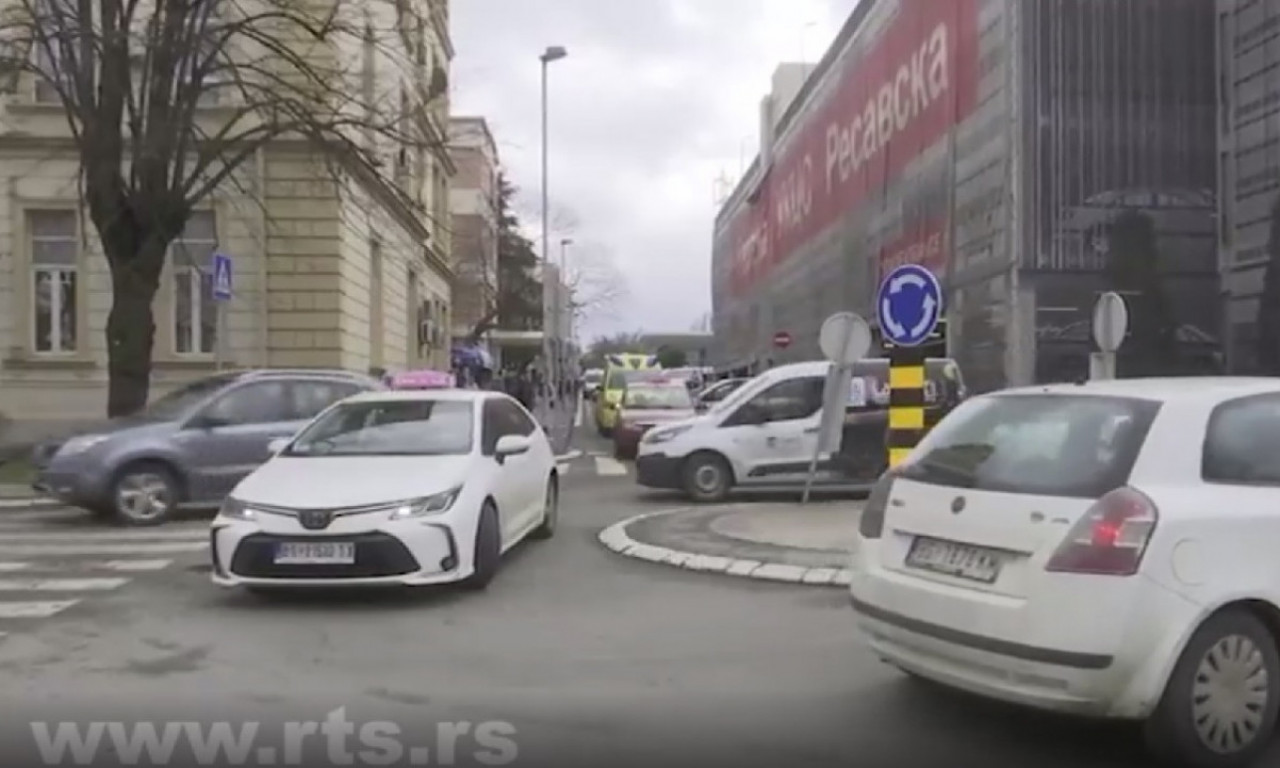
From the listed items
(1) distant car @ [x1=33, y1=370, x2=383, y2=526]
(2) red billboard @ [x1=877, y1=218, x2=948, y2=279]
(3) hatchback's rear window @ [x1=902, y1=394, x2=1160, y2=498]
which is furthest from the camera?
(2) red billboard @ [x1=877, y1=218, x2=948, y2=279]

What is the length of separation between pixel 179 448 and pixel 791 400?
7.05 m

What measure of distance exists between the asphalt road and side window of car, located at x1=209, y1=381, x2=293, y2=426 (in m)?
4.61

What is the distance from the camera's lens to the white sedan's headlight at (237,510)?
352 inches

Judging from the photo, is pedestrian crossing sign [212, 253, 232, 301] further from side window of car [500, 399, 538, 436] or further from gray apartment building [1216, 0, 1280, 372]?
gray apartment building [1216, 0, 1280, 372]

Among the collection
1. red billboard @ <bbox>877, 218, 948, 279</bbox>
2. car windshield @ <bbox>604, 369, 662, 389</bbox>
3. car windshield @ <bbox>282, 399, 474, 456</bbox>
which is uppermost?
red billboard @ <bbox>877, 218, 948, 279</bbox>

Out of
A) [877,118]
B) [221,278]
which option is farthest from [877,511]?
[877,118]

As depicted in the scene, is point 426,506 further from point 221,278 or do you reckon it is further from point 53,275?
point 53,275

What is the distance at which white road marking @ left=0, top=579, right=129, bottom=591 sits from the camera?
9.98 metres

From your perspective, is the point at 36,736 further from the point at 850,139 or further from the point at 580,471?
the point at 850,139

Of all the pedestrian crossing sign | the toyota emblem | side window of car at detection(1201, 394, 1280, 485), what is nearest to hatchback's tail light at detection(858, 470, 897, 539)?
side window of car at detection(1201, 394, 1280, 485)

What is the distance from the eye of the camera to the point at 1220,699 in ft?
17.1

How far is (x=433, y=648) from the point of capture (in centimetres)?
766

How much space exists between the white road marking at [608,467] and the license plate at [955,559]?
50.3ft

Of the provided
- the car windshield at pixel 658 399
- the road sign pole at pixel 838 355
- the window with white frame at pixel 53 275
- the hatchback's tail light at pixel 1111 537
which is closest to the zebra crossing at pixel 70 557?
the road sign pole at pixel 838 355
